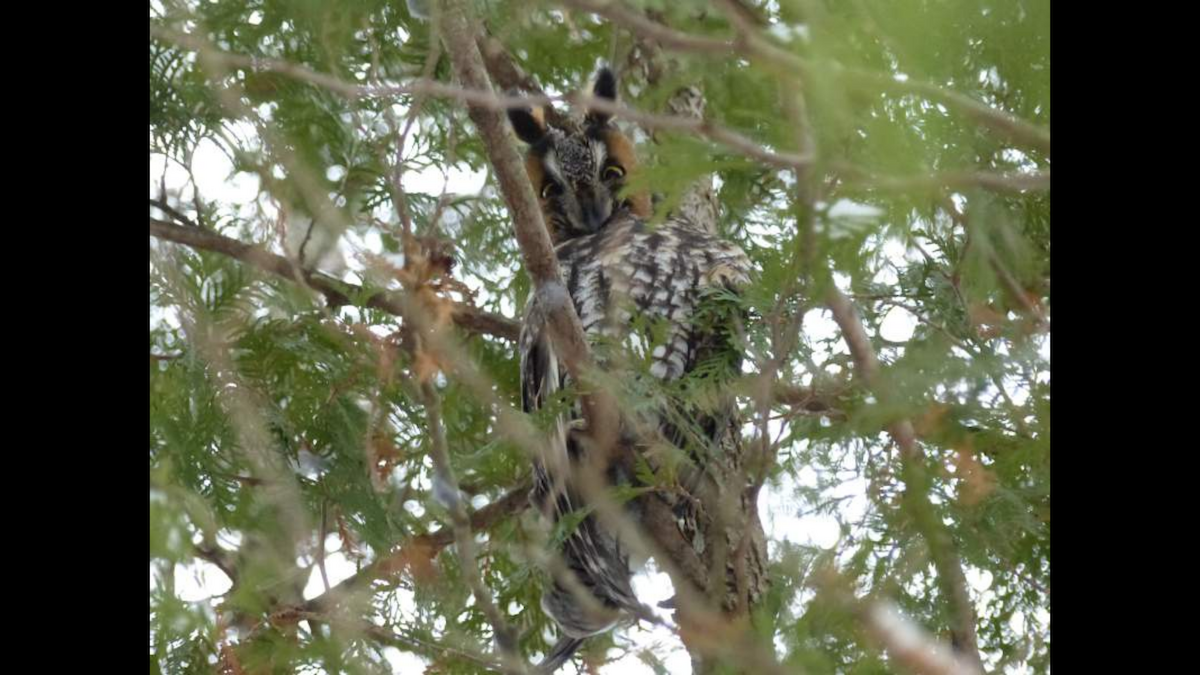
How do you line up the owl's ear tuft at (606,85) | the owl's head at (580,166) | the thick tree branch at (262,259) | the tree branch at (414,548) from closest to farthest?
the tree branch at (414,548) → the thick tree branch at (262,259) → the owl's ear tuft at (606,85) → the owl's head at (580,166)

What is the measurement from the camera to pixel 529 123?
3.14m

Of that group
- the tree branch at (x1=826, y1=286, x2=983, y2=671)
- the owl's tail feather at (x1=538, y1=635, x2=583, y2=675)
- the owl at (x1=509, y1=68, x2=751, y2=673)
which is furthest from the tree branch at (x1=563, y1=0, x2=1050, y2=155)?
the owl's tail feather at (x1=538, y1=635, x2=583, y2=675)

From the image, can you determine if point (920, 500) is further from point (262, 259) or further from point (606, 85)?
point (606, 85)

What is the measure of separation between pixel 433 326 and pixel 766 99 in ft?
4.21

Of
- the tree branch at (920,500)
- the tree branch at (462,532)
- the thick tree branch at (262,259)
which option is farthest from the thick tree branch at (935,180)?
the thick tree branch at (262,259)

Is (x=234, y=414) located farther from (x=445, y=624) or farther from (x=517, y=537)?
(x=517, y=537)

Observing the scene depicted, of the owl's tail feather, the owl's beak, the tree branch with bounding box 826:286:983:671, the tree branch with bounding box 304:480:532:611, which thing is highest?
the owl's beak

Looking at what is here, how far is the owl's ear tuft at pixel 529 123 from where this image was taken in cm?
314

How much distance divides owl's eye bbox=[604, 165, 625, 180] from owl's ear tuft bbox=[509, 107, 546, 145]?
0.60 ft

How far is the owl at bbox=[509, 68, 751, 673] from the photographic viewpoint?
2.54 meters

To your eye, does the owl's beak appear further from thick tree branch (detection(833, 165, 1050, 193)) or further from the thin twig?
thick tree branch (detection(833, 165, 1050, 193))

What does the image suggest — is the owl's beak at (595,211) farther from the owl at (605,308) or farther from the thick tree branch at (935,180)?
the thick tree branch at (935,180)

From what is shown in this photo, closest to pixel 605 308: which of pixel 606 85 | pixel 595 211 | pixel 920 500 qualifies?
pixel 595 211
